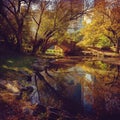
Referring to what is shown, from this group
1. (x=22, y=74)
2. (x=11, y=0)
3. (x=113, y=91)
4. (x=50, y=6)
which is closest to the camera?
(x=113, y=91)

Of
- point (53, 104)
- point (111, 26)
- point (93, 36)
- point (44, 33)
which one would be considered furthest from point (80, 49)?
point (53, 104)

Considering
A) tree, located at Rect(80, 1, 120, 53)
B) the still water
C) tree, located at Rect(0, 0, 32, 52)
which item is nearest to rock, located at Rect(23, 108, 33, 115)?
the still water

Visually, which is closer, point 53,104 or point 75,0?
point 53,104

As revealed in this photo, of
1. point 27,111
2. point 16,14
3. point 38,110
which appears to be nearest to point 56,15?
point 16,14

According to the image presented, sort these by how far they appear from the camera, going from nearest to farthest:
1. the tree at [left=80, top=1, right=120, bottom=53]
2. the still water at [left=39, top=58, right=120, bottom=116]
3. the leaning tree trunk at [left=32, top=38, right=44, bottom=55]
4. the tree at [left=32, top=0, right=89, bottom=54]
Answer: the still water at [left=39, top=58, right=120, bottom=116]
the tree at [left=32, top=0, right=89, bottom=54]
the leaning tree trunk at [left=32, top=38, right=44, bottom=55]
the tree at [left=80, top=1, right=120, bottom=53]

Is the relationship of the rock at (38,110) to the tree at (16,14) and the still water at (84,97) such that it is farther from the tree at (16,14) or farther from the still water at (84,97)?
the tree at (16,14)

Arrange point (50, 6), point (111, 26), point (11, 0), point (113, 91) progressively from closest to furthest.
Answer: point (113, 91) → point (11, 0) → point (50, 6) → point (111, 26)

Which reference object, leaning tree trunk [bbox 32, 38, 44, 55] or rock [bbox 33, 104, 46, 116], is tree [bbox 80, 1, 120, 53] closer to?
leaning tree trunk [bbox 32, 38, 44, 55]

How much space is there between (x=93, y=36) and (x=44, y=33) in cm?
1250

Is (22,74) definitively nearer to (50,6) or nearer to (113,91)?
(113,91)

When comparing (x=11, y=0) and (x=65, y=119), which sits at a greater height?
(x=11, y=0)

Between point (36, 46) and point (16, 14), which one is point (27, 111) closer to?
point (16, 14)

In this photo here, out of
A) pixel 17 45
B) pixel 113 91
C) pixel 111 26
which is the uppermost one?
pixel 111 26

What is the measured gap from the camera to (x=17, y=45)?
23.2 metres
